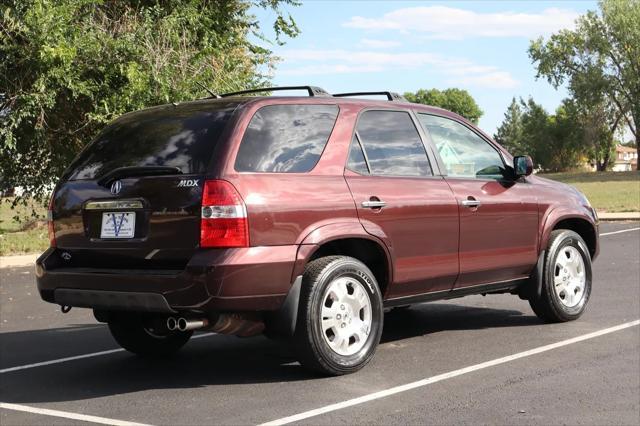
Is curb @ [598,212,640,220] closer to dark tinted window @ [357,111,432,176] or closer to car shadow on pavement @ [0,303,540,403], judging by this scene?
car shadow on pavement @ [0,303,540,403]

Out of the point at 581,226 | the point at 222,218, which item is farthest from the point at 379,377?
the point at 581,226

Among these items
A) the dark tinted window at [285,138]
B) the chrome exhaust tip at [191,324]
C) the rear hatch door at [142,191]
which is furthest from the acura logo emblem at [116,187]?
the chrome exhaust tip at [191,324]

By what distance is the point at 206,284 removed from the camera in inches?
217

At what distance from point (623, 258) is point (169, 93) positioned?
26.1 ft

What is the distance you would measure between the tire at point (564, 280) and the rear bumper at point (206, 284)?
114 inches

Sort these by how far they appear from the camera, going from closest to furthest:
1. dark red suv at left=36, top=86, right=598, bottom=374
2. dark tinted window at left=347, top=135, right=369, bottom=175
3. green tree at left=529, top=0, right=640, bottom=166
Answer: dark red suv at left=36, top=86, right=598, bottom=374 < dark tinted window at left=347, top=135, right=369, bottom=175 < green tree at left=529, top=0, right=640, bottom=166

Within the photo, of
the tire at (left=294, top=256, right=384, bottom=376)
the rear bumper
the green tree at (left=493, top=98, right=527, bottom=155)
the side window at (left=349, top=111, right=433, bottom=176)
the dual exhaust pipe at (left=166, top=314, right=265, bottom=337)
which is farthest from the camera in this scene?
the green tree at (left=493, top=98, right=527, bottom=155)

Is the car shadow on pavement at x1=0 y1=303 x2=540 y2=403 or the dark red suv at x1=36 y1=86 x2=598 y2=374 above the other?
the dark red suv at x1=36 y1=86 x2=598 y2=374

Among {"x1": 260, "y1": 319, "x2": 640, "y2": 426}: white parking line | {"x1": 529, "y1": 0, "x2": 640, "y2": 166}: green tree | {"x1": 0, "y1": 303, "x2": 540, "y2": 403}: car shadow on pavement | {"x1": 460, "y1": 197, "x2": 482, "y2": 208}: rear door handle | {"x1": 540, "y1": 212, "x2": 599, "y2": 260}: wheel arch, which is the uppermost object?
{"x1": 529, "y1": 0, "x2": 640, "y2": 166}: green tree

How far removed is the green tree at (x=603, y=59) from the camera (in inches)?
2810

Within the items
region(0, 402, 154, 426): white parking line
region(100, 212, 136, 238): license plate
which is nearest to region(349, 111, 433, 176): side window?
region(100, 212, 136, 238): license plate

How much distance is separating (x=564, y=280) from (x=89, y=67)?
1010cm

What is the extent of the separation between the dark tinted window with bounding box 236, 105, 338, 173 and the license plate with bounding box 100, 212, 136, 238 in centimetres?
79

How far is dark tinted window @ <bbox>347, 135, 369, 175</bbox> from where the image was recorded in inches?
253
